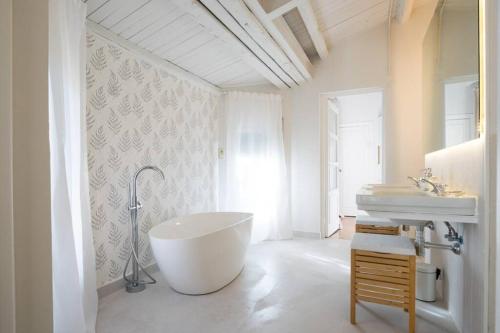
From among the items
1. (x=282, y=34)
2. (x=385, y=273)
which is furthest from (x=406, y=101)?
(x=385, y=273)

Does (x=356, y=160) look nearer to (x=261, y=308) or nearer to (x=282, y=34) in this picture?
(x=282, y=34)

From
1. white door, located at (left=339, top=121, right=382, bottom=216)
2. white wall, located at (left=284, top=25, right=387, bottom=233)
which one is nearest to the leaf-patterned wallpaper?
white wall, located at (left=284, top=25, right=387, bottom=233)

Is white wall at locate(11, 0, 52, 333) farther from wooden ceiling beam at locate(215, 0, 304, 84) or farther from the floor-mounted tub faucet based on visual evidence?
the floor-mounted tub faucet

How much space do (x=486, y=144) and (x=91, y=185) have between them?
8.43 feet

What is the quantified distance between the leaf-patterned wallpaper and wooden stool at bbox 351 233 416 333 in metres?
1.96

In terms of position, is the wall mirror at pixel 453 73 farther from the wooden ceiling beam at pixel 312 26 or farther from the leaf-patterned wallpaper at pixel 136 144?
the leaf-patterned wallpaper at pixel 136 144

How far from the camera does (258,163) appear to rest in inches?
147

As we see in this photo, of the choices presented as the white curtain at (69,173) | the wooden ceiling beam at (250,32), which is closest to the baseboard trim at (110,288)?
the white curtain at (69,173)

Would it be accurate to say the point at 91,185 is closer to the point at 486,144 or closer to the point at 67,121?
the point at 67,121

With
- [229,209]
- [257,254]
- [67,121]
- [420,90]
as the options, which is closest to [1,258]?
[67,121]

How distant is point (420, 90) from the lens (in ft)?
10.3

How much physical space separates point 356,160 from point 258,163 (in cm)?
289

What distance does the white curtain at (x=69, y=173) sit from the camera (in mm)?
1318

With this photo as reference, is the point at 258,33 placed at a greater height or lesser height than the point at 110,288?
greater
